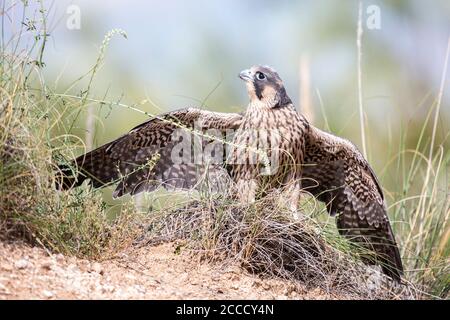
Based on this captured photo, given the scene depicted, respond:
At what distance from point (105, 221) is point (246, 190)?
3.87 ft

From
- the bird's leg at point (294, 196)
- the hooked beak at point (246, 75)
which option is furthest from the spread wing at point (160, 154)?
the bird's leg at point (294, 196)

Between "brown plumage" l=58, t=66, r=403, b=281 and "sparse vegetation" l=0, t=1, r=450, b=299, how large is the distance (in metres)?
0.57

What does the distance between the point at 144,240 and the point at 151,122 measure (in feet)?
3.59

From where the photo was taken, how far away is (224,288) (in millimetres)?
4816

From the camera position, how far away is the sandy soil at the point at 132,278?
4277 millimetres

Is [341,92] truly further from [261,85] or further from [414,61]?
[261,85]

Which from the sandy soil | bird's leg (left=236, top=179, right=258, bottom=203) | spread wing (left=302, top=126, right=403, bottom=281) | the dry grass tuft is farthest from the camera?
spread wing (left=302, top=126, right=403, bottom=281)

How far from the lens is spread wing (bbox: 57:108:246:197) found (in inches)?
245

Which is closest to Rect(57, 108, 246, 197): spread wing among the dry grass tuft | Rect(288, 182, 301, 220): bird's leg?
Rect(288, 182, 301, 220): bird's leg

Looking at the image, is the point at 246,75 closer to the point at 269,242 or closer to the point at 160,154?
the point at 160,154

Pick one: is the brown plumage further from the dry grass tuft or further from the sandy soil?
the sandy soil

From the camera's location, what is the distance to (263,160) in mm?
6043

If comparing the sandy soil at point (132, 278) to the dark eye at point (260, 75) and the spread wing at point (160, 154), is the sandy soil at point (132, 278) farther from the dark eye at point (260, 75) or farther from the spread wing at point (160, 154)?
the dark eye at point (260, 75)

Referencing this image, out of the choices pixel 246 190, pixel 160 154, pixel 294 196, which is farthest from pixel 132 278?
pixel 160 154
